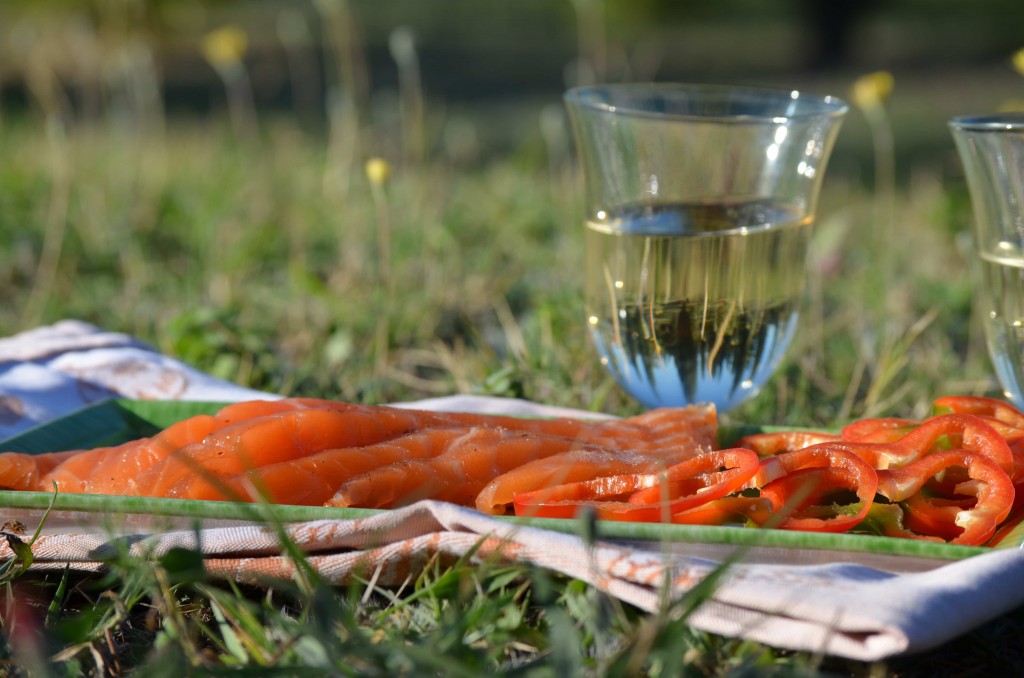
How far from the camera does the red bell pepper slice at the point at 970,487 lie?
1.84 metres

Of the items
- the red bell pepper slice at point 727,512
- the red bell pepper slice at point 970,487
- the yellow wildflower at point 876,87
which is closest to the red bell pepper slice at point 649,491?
the red bell pepper slice at point 727,512

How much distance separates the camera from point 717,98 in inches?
102

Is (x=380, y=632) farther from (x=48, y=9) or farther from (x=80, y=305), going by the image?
(x=48, y=9)

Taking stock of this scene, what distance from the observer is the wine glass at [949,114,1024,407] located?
2.14m

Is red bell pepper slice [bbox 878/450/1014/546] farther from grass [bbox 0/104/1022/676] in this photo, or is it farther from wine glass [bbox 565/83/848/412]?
wine glass [bbox 565/83/848/412]

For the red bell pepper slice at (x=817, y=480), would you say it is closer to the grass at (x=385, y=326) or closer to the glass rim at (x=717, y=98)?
the grass at (x=385, y=326)

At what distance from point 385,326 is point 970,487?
1984mm

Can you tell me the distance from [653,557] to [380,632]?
44 cm

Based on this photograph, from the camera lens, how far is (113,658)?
169 cm

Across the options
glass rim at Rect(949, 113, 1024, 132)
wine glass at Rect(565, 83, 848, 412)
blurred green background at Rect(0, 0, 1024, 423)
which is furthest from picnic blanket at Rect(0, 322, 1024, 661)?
blurred green background at Rect(0, 0, 1024, 423)

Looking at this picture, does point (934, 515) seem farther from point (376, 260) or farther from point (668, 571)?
point (376, 260)

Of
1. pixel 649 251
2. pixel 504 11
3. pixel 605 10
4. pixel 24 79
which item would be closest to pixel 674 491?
pixel 649 251

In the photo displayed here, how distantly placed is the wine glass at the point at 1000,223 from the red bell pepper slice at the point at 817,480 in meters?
0.57

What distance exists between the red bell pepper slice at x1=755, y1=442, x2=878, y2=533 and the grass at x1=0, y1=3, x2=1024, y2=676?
0.28 m
